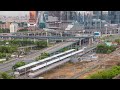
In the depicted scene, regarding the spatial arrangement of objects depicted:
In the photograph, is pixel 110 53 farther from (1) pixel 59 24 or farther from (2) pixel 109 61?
(1) pixel 59 24

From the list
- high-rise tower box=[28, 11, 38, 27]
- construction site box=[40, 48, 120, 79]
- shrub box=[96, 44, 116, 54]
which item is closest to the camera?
construction site box=[40, 48, 120, 79]

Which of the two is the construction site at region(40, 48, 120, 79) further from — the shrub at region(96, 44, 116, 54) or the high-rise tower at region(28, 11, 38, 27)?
the high-rise tower at region(28, 11, 38, 27)

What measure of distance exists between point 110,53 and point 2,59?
8.45ft

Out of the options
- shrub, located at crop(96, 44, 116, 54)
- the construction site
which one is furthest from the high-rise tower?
the construction site

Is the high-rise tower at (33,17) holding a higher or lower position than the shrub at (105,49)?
higher

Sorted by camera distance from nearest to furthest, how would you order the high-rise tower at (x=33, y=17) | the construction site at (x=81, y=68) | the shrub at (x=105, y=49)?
the construction site at (x=81, y=68)
the shrub at (x=105, y=49)
the high-rise tower at (x=33, y=17)

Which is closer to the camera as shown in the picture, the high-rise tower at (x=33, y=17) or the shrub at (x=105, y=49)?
the shrub at (x=105, y=49)

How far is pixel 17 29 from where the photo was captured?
12031mm

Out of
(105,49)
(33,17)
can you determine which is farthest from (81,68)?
(33,17)

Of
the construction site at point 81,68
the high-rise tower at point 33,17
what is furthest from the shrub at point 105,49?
the high-rise tower at point 33,17

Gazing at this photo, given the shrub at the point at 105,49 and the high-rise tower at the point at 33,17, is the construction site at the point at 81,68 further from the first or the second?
the high-rise tower at the point at 33,17

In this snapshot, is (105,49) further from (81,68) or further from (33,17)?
(33,17)

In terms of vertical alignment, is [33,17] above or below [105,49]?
above
